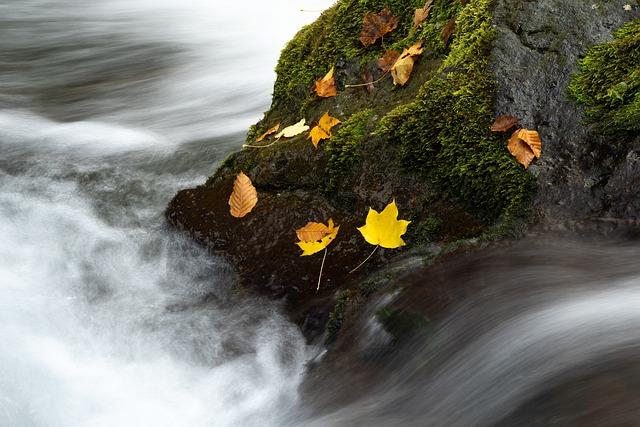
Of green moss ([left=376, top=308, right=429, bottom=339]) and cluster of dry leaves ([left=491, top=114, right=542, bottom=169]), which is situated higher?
cluster of dry leaves ([left=491, top=114, right=542, bottom=169])

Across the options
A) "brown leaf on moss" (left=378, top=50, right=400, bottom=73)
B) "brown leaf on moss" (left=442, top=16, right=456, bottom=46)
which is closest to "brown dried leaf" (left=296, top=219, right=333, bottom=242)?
"brown leaf on moss" (left=378, top=50, right=400, bottom=73)

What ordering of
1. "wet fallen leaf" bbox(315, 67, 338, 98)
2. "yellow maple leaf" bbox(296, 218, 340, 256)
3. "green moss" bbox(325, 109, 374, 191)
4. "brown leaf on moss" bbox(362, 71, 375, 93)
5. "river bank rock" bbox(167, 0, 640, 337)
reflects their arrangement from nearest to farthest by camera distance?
"river bank rock" bbox(167, 0, 640, 337) < "yellow maple leaf" bbox(296, 218, 340, 256) < "green moss" bbox(325, 109, 374, 191) < "brown leaf on moss" bbox(362, 71, 375, 93) < "wet fallen leaf" bbox(315, 67, 338, 98)

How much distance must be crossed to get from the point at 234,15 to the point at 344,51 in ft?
17.5

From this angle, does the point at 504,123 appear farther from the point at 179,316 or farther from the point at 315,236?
the point at 179,316

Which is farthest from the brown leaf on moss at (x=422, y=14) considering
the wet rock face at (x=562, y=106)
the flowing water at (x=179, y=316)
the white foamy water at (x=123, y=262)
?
the white foamy water at (x=123, y=262)

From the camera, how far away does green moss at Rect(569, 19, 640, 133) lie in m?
2.80

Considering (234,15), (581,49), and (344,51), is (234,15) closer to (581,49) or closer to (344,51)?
(344,51)

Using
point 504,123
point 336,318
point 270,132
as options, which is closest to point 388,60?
point 270,132

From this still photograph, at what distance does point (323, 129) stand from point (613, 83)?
1.21m

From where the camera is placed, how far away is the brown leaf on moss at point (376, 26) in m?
3.64

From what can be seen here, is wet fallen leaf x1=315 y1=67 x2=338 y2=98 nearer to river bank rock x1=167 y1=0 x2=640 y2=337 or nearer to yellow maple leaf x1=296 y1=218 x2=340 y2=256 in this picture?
river bank rock x1=167 y1=0 x2=640 y2=337

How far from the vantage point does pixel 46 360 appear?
10.6 ft

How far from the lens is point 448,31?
3312mm

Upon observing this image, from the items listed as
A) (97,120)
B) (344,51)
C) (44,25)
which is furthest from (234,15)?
(344,51)
